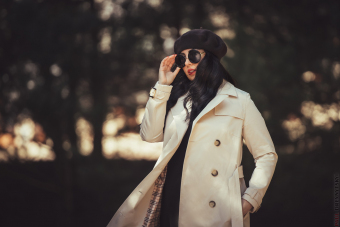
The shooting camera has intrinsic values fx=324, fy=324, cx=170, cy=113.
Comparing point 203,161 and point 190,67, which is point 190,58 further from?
point 203,161

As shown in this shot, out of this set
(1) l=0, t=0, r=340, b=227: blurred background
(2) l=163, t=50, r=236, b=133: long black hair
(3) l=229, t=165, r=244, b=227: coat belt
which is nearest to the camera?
(3) l=229, t=165, r=244, b=227: coat belt

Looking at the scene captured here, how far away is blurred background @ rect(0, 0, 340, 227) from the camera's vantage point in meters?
4.27

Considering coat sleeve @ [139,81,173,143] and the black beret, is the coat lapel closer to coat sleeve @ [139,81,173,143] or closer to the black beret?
coat sleeve @ [139,81,173,143]

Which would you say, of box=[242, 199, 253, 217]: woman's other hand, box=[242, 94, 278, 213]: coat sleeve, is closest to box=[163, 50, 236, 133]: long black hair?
box=[242, 94, 278, 213]: coat sleeve

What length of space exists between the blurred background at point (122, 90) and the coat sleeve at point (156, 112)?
7.56ft

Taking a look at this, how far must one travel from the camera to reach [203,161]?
195cm

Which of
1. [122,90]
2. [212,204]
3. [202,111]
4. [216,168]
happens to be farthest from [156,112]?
[122,90]

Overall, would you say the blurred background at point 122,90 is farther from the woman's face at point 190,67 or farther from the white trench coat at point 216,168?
the white trench coat at point 216,168

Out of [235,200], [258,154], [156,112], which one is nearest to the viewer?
[235,200]

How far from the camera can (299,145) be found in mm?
4352

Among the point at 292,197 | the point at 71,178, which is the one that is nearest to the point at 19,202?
the point at 71,178

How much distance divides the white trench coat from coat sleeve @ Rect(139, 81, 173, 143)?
164 millimetres

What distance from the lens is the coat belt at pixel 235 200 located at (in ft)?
5.96

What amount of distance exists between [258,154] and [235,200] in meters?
0.33
